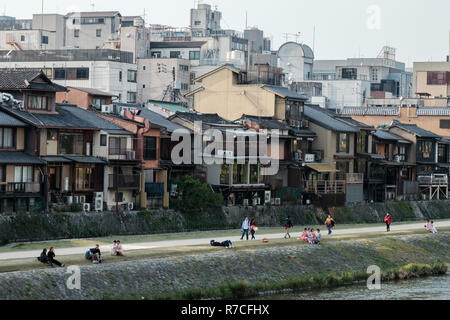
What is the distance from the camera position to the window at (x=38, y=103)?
2488 inches

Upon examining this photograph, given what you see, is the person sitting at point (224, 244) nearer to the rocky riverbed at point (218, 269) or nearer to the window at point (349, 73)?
the rocky riverbed at point (218, 269)

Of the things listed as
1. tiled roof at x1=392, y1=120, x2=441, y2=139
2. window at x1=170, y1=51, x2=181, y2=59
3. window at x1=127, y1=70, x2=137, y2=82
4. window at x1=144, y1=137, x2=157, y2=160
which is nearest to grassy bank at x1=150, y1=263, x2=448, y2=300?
window at x1=144, y1=137, x2=157, y2=160

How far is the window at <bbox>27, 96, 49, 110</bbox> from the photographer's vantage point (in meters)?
63.2

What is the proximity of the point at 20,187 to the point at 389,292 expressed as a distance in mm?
21827

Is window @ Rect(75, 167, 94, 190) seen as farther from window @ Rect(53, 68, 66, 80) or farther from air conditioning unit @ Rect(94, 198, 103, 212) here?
window @ Rect(53, 68, 66, 80)

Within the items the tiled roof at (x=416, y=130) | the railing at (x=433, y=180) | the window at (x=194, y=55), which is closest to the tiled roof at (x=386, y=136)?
the tiled roof at (x=416, y=130)

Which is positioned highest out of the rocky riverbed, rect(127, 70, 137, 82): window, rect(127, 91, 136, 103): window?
rect(127, 70, 137, 82): window

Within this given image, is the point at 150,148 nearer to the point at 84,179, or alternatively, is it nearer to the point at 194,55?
the point at 84,179

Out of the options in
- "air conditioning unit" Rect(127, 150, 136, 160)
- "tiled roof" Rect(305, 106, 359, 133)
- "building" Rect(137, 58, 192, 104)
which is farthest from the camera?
"building" Rect(137, 58, 192, 104)

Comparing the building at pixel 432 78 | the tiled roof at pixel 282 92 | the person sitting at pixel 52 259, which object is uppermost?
the building at pixel 432 78

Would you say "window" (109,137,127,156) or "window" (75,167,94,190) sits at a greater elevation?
"window" (109,137,127,156)

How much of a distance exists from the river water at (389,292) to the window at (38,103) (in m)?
22.0

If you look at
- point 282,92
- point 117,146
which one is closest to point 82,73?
point 282,92

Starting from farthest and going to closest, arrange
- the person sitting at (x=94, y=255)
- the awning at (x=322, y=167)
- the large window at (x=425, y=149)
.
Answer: the large window at (x=425, y=149)
the awning at (x=322, y=167)
the person sitting at (x=94, y=255)
